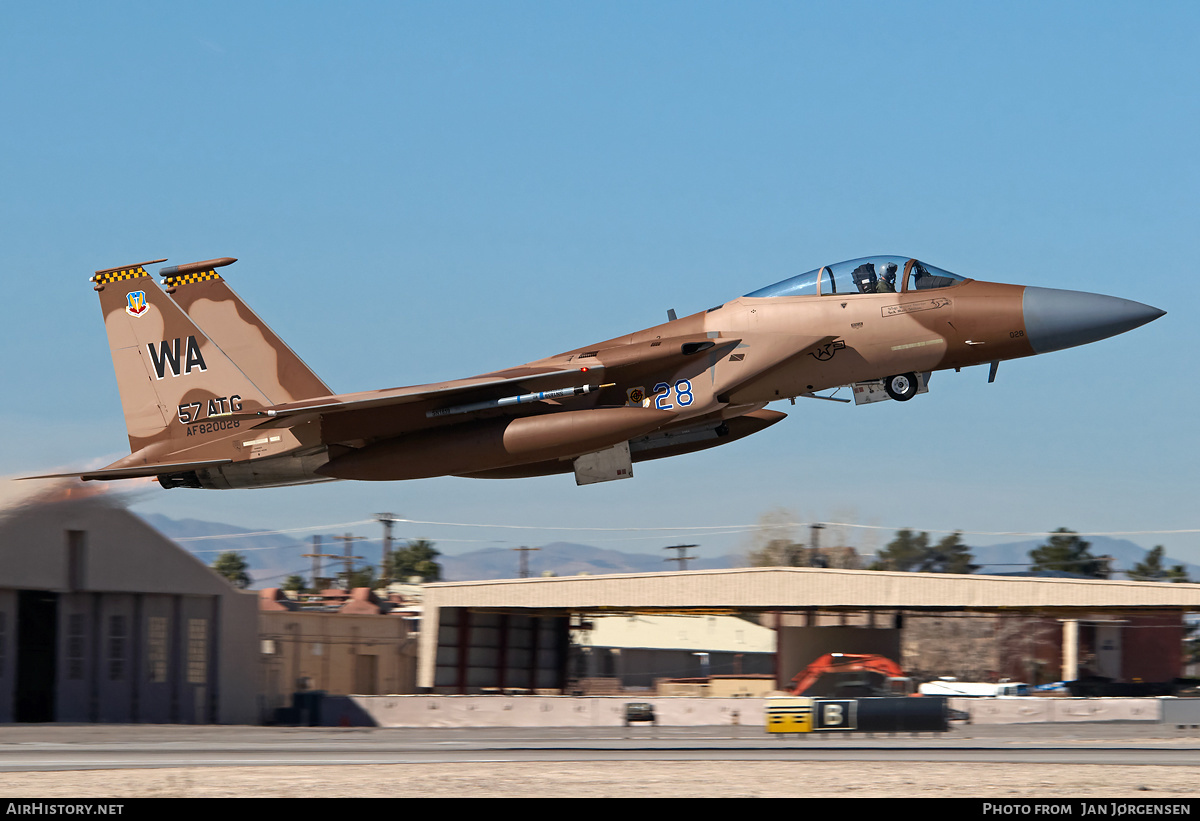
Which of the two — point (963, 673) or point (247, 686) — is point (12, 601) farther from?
point (963, 673)

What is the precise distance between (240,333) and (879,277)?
37.1 feet

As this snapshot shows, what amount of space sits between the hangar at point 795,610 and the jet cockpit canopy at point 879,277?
22.5 m

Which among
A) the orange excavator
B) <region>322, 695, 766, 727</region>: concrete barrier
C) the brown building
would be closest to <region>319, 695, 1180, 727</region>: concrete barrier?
<region>322, 695, 766, 727</region>: concrete barrier

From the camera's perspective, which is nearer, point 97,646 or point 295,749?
point 295,749

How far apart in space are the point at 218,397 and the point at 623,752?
10.4 meters

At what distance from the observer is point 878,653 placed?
49594 millimetres

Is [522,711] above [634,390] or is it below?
below

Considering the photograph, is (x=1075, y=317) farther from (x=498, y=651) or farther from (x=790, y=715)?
(x=498, y=651)

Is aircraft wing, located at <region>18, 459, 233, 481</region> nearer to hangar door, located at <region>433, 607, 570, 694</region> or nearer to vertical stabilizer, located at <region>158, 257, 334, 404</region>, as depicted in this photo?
vertical stabilizer, located at <region>158, 257, 334, 404</region>

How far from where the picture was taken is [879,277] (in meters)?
19.5

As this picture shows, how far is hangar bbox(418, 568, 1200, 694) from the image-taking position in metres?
40.2

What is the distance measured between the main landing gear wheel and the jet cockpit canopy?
1361 mm

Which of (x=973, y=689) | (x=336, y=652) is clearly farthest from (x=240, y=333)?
(x=973, y=689)
